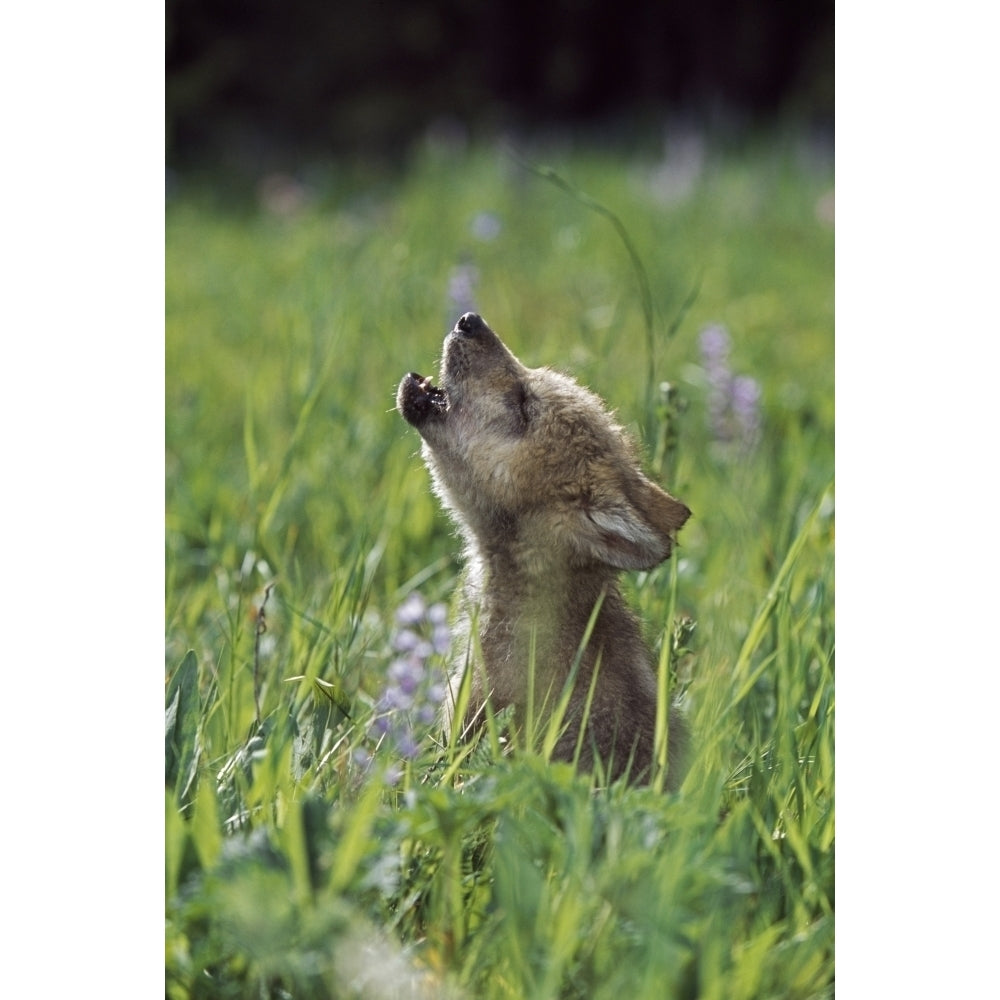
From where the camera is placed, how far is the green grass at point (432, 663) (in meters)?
1.70

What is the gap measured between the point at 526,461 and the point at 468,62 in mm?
3725

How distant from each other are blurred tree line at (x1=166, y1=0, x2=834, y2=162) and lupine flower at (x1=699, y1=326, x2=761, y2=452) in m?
1.33

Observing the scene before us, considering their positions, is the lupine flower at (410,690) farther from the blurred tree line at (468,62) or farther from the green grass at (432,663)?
the blurred tree line at (468,62)

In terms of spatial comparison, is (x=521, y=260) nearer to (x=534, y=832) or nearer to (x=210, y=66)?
(x=210, y=66)

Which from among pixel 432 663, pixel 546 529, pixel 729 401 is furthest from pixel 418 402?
pixel 729 401

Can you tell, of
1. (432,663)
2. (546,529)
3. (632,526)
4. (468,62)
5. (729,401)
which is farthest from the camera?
(468,62)

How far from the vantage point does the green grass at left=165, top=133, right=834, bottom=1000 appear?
67.0 inches

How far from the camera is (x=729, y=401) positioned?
3764mm

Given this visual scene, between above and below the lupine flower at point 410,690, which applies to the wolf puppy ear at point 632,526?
above

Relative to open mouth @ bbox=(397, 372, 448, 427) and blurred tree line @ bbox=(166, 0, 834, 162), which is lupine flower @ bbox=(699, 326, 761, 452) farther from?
blurred tree line @ bbox=(166, 0, 834, 162)

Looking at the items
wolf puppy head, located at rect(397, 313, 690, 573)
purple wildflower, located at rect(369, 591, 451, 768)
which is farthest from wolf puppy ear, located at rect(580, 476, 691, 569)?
purple wildflower, located at rect(369, 591, 451, 768)

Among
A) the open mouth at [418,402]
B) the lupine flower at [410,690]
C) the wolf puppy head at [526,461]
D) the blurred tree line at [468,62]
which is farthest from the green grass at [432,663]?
the blurred tree line at [468,62]

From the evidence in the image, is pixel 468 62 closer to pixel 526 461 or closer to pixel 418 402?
pixel 418 402

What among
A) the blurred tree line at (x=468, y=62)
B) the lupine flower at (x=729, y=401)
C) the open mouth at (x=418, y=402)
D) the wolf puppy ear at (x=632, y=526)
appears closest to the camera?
the wolf puppy ear at (x=632, y=526)
